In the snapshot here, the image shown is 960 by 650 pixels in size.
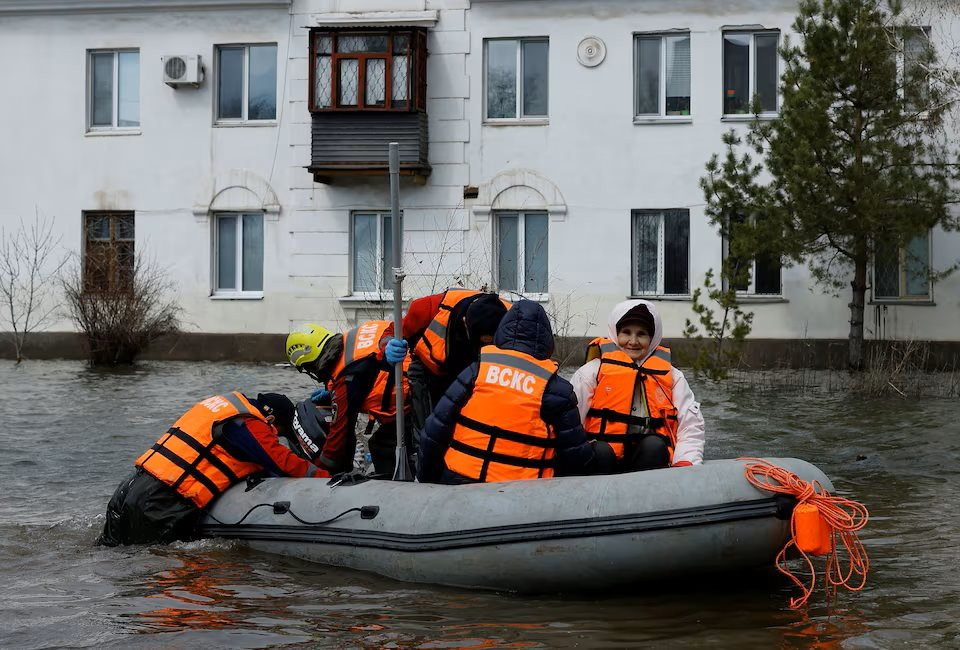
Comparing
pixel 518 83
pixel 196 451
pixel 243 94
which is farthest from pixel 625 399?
pixel 243 94

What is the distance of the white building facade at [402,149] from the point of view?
19.4m

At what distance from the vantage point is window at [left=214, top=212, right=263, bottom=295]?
831 inches

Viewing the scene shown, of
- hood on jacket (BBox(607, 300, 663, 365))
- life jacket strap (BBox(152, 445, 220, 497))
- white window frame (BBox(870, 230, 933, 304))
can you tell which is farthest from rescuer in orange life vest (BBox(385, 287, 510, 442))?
white window frame (BBox(870, 230, 933, 304))

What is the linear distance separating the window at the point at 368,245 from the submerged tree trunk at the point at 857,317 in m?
7.46

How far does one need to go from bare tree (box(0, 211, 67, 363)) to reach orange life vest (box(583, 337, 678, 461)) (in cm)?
1672

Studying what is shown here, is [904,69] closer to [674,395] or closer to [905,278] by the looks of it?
[905,278]

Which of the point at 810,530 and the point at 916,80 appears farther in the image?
the point at 916,80

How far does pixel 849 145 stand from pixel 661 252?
446cm

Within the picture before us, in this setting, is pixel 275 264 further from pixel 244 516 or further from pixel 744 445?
pixel 244 516

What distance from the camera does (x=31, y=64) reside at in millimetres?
21516

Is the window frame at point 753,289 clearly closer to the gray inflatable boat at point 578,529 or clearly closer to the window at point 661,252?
the window at point 661,252

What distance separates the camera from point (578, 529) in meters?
5.82

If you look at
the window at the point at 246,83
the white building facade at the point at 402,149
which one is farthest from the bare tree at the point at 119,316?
the window at the point at 246,83

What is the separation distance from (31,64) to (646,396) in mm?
17991
